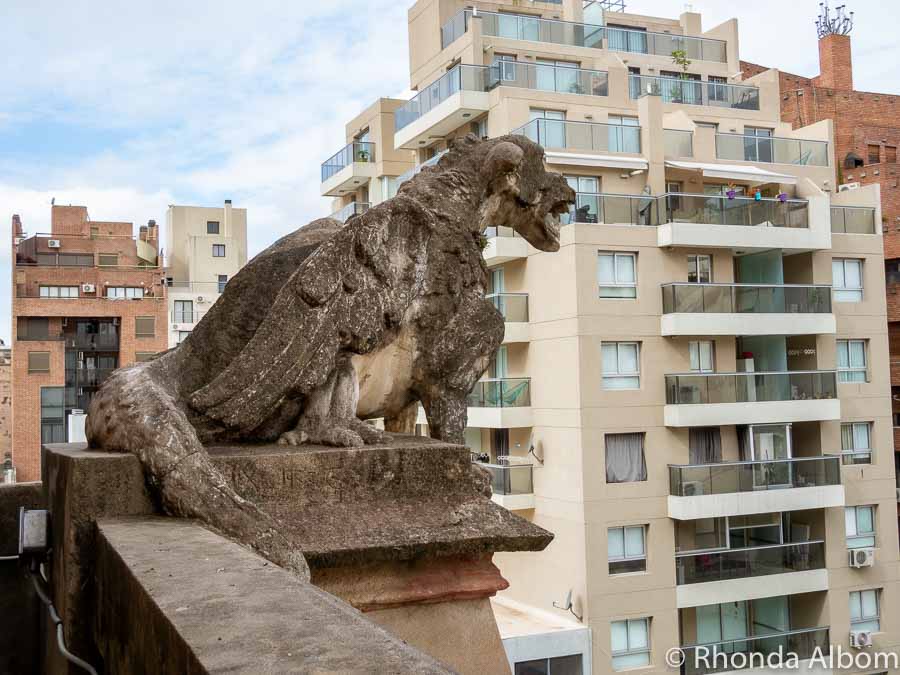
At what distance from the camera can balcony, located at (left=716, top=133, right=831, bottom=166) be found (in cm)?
3403

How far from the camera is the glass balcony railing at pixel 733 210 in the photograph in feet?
102

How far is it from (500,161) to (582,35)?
32.3 m

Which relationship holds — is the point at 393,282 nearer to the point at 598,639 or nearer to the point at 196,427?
the point at 196,427

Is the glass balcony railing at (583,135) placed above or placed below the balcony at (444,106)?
below

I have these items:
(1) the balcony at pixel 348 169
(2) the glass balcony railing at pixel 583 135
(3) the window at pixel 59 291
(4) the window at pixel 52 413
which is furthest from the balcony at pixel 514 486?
(3) the window at pixel 59 291

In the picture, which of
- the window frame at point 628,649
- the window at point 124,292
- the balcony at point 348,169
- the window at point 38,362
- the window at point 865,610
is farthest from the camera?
the window at point 124,292

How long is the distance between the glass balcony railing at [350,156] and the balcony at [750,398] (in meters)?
17.1

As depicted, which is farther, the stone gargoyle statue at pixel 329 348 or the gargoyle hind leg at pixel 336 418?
the gargoyle hind leg at pixel 336 418

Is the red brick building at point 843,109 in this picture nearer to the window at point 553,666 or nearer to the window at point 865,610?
the window at point 865,610

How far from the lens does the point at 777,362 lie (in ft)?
112

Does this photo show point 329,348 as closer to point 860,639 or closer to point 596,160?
point 596,160

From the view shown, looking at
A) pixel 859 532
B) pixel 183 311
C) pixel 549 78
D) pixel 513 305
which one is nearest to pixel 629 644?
pixel 859 532

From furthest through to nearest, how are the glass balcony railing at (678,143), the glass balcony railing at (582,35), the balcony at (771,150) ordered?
the glass balcony railing at (582,35)
the balcony at (771,150)
the glass balcony railing at (678,143)

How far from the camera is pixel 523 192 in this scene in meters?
6.16
